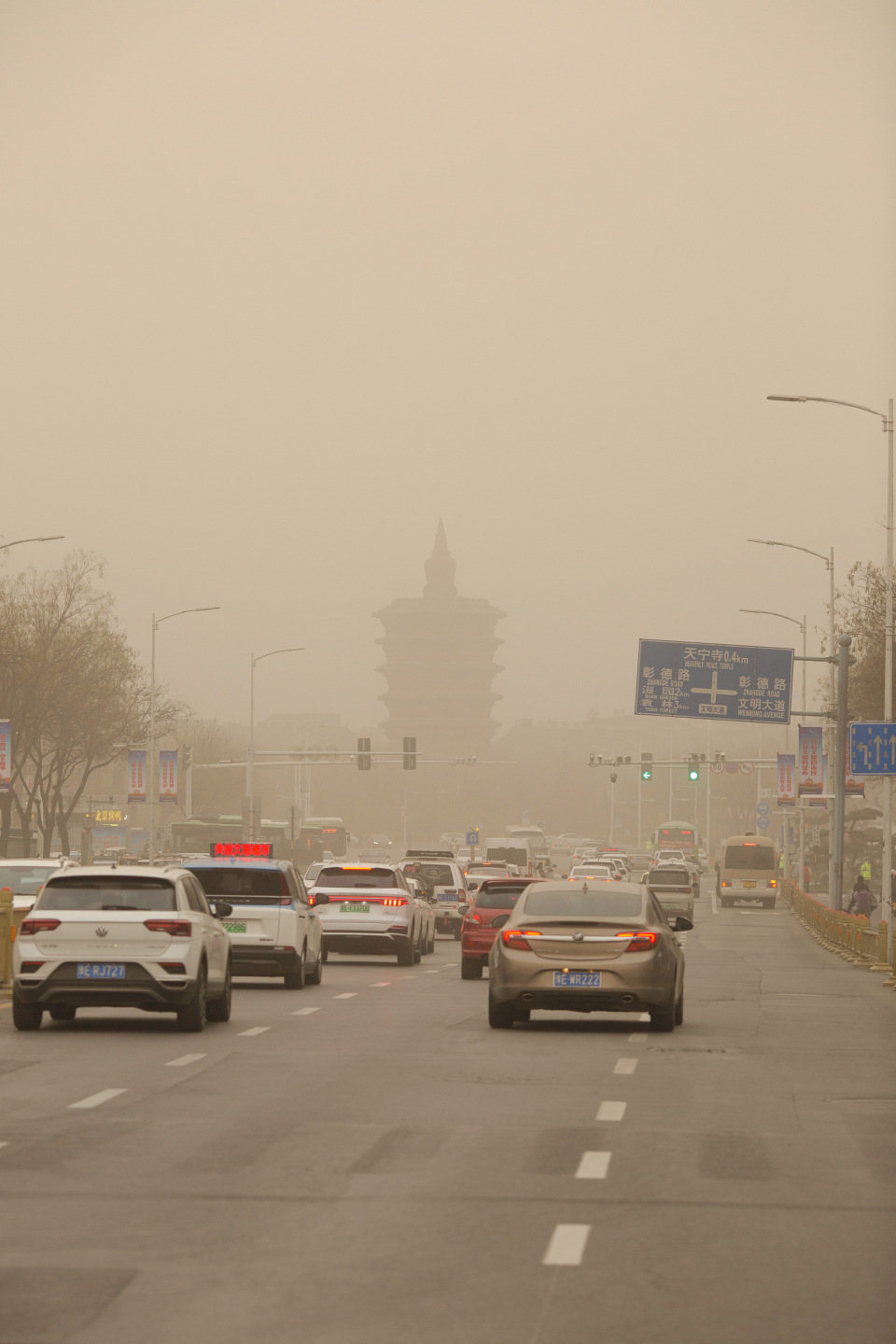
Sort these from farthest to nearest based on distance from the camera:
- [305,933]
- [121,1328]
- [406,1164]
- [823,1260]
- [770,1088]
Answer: [305,933] < [770,1088] < [406,1164] < [823,1260] < [121,1328]

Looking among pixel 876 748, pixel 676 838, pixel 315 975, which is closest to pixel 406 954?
pixel 315 975

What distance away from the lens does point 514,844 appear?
84.2 meters

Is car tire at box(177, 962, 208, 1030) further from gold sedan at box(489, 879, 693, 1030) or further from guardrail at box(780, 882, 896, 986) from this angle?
guardrail at box(780, 882, 896, 986)

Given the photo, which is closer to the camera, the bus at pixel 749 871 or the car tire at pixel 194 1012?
the car tire at pixel 194 1012

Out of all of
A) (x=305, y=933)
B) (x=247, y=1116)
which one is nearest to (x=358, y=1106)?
(x=247, y=1116)

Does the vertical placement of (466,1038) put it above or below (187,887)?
below

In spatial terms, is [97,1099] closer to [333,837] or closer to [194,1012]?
[194,1012]

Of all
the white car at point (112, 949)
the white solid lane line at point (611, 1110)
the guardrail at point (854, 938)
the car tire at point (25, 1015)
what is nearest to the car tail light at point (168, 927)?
the white car at point (112, 949)

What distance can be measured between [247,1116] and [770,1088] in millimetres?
4044

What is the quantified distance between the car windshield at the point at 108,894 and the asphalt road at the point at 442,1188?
3.80 ft

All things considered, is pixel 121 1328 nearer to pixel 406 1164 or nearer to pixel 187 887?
pixel 406 1164

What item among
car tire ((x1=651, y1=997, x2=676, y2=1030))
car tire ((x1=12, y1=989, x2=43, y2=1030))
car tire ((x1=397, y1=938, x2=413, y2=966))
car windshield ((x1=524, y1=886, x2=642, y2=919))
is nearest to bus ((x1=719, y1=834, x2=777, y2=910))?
car tire ((x1=397, y1=938, x2=413, y2=966))

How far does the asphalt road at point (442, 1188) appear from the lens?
6.84 metres

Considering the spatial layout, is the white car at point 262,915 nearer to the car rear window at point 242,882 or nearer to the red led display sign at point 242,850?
the car rear window at point 242,882
